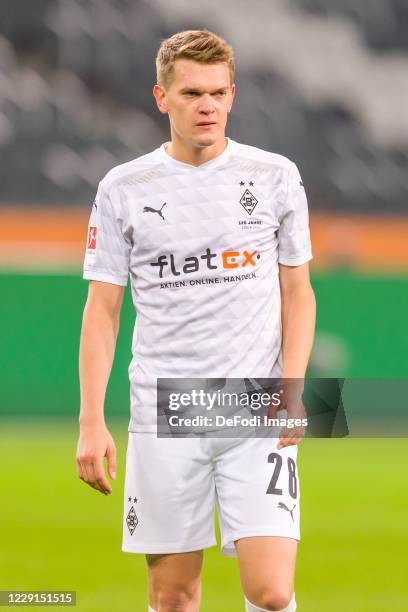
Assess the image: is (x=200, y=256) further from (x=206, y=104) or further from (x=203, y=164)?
(x=206, y=104)

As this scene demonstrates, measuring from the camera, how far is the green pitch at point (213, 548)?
18.2ft

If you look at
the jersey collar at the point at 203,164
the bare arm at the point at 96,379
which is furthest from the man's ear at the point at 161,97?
the bare arm at the point at 96,379

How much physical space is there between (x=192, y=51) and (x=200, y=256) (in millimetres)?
607

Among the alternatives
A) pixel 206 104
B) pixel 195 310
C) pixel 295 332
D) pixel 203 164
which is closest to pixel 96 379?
pixel 195 310

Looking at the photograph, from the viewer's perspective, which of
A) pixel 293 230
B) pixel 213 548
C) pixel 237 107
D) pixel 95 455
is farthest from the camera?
pixel 237 107

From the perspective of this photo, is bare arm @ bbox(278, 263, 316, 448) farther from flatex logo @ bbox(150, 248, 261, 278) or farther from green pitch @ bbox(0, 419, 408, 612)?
green pitch @ bbox(0, 419, 408, 612)

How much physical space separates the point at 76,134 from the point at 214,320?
53.3 ft

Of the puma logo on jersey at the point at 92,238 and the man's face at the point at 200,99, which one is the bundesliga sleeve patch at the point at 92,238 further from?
the man's face at the point at 200,99

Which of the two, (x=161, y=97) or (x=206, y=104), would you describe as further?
(x=161, y=97)

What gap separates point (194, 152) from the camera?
3715 mm

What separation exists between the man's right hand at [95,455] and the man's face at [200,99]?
905 millimetres

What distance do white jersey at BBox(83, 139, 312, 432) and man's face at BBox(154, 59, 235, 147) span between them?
180 millimetres

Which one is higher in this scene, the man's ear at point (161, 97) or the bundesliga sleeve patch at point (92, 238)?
the man's ear at point (161, 97)

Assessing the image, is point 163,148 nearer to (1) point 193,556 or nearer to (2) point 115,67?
(1) point 193,556
